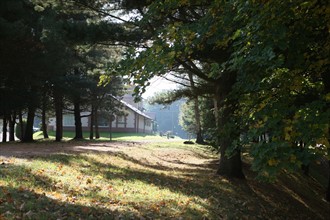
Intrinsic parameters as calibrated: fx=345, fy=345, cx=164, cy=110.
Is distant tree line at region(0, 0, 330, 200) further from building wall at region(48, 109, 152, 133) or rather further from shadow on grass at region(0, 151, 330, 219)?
building wall at region(48, 109, 152, 133)

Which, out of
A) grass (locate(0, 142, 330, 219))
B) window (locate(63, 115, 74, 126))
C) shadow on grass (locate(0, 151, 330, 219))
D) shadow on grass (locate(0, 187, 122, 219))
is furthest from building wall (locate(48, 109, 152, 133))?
shadow on grass (locate(0, 187, 122, 219))

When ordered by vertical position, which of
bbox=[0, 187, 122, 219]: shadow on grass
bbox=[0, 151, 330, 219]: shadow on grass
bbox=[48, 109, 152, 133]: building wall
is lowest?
bbox=[0, 151, 330, 219]: shadow on grass

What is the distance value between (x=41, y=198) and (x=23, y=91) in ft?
51.8

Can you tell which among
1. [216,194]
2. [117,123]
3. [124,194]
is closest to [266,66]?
[124,194]

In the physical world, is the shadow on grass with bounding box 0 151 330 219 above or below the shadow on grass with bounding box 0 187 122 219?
below

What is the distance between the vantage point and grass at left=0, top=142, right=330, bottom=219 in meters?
6.30

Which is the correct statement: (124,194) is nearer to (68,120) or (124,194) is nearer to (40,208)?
(40,208)

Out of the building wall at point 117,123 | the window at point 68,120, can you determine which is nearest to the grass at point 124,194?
the building wall at point 117,123

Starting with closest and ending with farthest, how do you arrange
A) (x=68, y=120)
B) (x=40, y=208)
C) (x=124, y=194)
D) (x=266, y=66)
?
(x=266, y=66) → (x=40, y=208) → (x=124, y=194) → (x=68, y=120)

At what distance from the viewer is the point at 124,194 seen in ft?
26.9

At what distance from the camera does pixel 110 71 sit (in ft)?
17.0

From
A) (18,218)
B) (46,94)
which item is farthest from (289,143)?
(46,94)

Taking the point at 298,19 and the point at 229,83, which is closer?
the point at 298,19

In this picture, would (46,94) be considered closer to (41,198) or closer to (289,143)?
(41,198)
